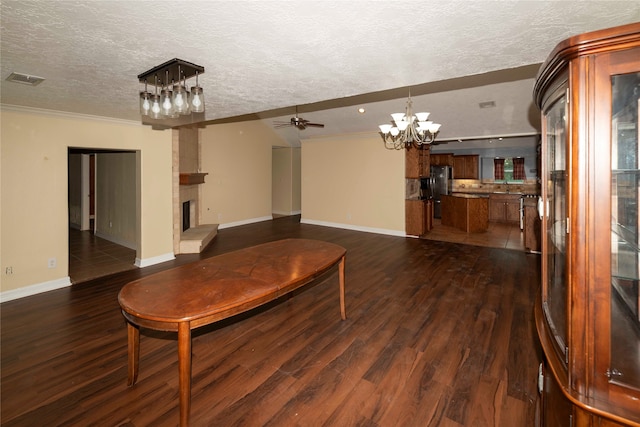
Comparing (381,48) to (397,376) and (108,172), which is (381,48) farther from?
(108,172)

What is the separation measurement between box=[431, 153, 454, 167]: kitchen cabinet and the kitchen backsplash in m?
1.05

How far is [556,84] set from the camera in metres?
1.14

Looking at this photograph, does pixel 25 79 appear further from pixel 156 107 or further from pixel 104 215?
pixel 104 215

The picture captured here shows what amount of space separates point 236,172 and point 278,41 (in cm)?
697

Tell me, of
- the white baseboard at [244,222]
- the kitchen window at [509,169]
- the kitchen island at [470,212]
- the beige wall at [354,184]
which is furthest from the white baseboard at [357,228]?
the kitchen window at [509,169]

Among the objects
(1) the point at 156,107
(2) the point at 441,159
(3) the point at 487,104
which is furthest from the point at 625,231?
(2) the point at 441,159

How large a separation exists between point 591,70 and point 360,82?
1863 millimetres

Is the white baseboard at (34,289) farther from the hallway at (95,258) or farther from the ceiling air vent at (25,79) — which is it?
the ceiling air vent at (25,79)

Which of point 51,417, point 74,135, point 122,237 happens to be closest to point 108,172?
point 122,237

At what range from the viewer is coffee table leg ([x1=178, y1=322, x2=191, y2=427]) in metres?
1.57

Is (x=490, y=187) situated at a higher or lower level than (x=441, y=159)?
lower

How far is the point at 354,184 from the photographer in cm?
802

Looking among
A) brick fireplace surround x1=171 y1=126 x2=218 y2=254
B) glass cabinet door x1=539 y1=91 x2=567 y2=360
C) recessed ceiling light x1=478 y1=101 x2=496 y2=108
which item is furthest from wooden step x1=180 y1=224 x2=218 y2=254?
recessed ceiling light x1=478 y1=101 x2=496 y2=108

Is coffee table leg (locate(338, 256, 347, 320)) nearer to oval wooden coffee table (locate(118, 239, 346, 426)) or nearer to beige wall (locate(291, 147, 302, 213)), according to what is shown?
oval wooden coffee table (locate(118, 239, 346, 426))
